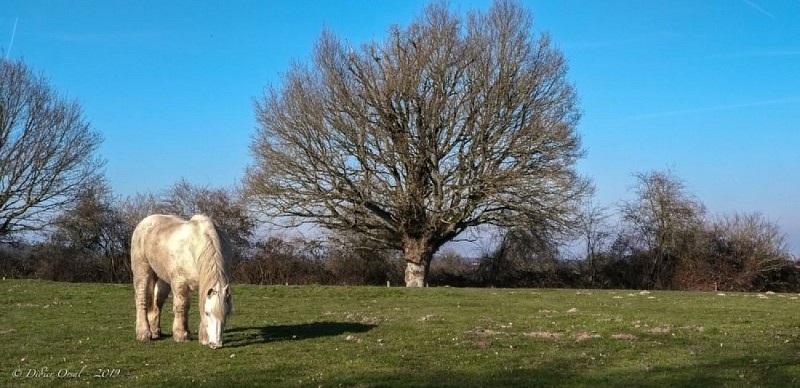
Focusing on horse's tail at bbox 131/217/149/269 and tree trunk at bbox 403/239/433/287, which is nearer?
horse's tail at bbox 131/217/149/269

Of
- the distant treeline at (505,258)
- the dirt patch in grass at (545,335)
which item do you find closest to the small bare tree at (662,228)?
the distant treeline at (505,258)

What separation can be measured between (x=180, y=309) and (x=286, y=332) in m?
2.41

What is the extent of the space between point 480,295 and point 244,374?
15703 millimetres

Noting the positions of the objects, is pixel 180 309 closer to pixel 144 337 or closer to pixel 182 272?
pixel 182 272

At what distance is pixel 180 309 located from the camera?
1284 centimetres

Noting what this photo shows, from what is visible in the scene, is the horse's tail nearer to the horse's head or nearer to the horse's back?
the horse's back

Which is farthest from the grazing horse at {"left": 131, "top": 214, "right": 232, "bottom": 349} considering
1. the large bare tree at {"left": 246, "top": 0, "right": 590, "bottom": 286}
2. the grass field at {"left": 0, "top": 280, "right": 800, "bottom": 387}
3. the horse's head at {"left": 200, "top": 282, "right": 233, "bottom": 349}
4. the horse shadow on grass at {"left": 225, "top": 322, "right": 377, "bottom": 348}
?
the large bare tree at {"left": 246, "top": 0, "right": 590, "bottom": 286}

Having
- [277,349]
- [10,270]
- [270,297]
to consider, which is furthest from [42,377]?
[10,270]

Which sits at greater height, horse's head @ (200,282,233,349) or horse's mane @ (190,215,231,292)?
horse's mane @ (190,215,231,292)

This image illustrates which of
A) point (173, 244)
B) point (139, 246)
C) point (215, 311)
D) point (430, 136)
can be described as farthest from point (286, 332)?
point (430, 136)

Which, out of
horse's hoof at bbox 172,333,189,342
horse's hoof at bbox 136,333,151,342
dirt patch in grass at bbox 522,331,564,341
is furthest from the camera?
dirt patch in grass at bbox 522,331,564,341

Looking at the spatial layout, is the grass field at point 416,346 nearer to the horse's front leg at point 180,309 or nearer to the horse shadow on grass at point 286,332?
the horse shadow on grass at point 286,332

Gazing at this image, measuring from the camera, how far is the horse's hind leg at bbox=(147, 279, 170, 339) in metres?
13.5

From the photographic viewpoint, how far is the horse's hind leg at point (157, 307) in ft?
44.4
